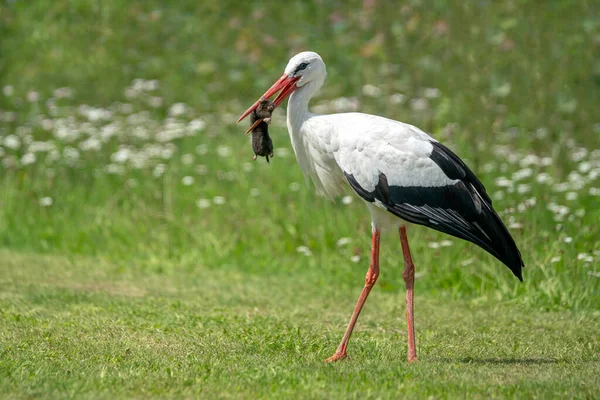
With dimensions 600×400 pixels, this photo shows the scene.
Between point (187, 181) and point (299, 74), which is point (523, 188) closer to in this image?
point (299, 74)

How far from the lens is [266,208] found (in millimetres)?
9227

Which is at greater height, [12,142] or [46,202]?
[12,142]

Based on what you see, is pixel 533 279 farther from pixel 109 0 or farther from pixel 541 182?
pixel 109 0

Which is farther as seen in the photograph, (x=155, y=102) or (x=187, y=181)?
(x=155, y=102)

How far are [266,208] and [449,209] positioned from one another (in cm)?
411

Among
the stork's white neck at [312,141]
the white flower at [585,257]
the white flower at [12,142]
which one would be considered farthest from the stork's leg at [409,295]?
the white flower at [12,142]

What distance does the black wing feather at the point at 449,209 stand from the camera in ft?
17.2

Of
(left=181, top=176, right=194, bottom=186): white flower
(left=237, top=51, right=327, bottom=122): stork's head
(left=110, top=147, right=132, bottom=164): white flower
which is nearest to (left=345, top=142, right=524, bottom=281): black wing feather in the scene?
(left=237, top=51, right=327, bottom=122): stork's head

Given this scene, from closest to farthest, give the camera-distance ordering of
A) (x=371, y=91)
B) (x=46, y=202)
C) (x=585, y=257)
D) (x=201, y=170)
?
(x=585, y=257) → (x=46, y=202) → (x=201, y=170) → (x=371, y=91)

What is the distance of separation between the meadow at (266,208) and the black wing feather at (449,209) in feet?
2.26

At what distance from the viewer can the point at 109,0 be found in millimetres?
14609

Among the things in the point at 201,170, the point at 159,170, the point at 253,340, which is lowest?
the point at 253,340

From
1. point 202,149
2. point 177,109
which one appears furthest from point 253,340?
point 177,109

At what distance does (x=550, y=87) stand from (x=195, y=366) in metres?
7.59
